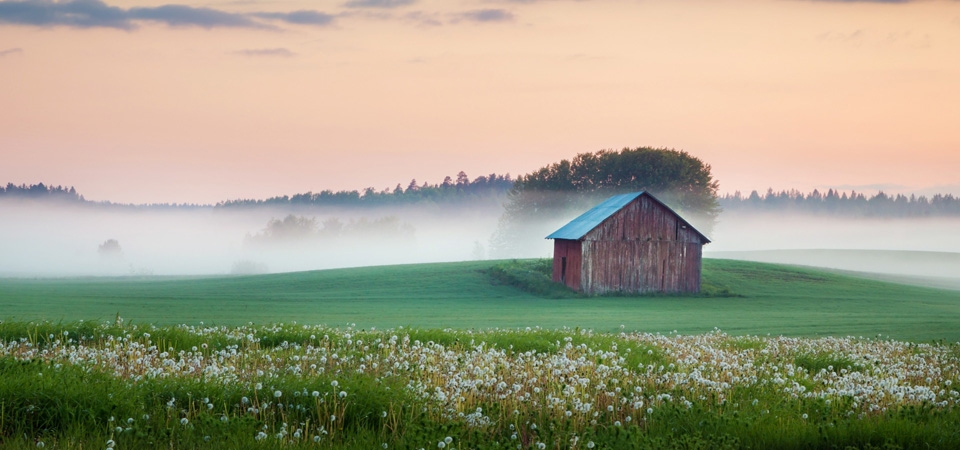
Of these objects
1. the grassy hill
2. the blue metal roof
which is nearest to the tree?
the grassy hill

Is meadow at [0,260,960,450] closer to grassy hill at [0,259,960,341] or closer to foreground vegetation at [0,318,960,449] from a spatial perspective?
foreground vegetation at [0,318,960,449]

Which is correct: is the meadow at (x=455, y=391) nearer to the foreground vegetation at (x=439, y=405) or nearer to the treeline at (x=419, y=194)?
the foreground vegetation at (x=439, y=405)

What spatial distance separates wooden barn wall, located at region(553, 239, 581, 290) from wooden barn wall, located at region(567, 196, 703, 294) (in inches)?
23.7

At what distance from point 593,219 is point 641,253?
13.9ft

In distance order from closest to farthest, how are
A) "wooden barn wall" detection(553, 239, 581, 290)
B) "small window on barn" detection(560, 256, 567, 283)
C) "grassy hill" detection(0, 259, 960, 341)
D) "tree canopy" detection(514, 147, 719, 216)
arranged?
"grassy hill" detection(0, 259, 960, 341) → "wooden barn wall" detection(553, 239, 581, 290) → "small window on barn" detection(560, 256, 567, 283) → "tree canopy" detection(514, 147, 719, 216)

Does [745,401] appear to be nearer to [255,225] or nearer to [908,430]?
[908,430]

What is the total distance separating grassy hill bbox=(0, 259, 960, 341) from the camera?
3672 cm

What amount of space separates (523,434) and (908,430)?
491 cm

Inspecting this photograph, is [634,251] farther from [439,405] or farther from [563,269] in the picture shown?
[439,405]

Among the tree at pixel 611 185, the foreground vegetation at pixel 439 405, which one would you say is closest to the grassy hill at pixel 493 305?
the foreground vegetation at pixel 439 405

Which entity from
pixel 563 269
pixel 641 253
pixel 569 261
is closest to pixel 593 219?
pixel 569 261

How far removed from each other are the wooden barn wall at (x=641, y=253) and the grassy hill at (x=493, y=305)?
2917 mm

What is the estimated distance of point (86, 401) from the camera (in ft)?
35.2

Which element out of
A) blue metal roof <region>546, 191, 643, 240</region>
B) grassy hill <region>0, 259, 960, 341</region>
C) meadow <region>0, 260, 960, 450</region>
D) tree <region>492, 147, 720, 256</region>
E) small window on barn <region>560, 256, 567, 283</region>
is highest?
tree <region>492, 147, 720, 256</region>
